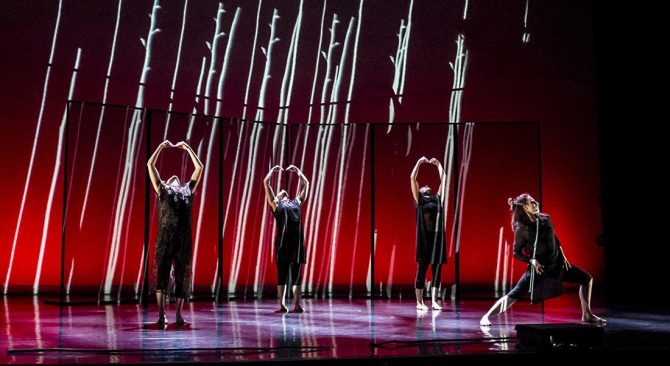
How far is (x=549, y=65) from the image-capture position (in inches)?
448

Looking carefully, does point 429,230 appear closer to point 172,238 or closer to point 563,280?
point 563,280

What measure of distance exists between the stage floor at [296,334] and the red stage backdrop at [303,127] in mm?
1806

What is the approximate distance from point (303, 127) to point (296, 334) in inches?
224

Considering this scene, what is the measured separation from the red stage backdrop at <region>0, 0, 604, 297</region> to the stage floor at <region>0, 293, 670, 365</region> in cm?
181

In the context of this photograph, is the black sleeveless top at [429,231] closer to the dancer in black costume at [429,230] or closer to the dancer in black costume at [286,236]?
the dancer in black costume at [429,230]

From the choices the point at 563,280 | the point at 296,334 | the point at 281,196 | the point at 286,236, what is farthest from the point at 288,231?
the point at 563,280

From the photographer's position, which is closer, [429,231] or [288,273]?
[288,273]

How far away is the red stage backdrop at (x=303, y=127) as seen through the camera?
32.3 feet

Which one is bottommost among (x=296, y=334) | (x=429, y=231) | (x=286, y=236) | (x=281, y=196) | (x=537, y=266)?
(x=296, y=334)

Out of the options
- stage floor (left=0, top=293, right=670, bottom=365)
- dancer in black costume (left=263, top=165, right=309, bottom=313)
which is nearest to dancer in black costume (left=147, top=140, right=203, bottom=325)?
stage floor (left=0, top=293, right=670, bottom=365)

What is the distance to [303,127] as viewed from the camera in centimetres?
1102

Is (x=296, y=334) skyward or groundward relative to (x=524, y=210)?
groundward

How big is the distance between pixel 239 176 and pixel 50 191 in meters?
2.63

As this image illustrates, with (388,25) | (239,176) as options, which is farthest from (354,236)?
(388,25)
